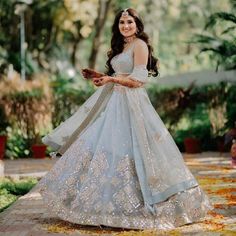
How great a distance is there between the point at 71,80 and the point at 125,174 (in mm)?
14854

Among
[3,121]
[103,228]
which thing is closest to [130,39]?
[103,228]

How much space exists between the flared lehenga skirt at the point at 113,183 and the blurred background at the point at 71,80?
165 inches

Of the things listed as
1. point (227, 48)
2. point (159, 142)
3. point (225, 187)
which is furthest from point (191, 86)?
point (159, 142)

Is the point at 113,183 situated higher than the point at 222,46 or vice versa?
the point at 222,46

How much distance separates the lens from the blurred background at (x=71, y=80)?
16.5 meters

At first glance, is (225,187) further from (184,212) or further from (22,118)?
(22,118)

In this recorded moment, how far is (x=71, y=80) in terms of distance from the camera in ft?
69.1

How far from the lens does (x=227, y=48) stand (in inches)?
603

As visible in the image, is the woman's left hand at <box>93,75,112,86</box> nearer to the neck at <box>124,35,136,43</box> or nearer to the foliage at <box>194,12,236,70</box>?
the neck at <box>124,35,136,43</box>

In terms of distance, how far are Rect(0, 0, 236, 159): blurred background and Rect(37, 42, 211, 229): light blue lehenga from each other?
4146 mm

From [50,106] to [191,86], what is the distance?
12.0 feet

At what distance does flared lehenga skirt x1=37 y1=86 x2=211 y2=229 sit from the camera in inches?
245

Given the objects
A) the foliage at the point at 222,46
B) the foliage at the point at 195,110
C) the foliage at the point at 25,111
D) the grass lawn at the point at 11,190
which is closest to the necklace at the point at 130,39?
the grass lawn at the point at 11,190

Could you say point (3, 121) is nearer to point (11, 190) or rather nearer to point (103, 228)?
point (11, 190)
